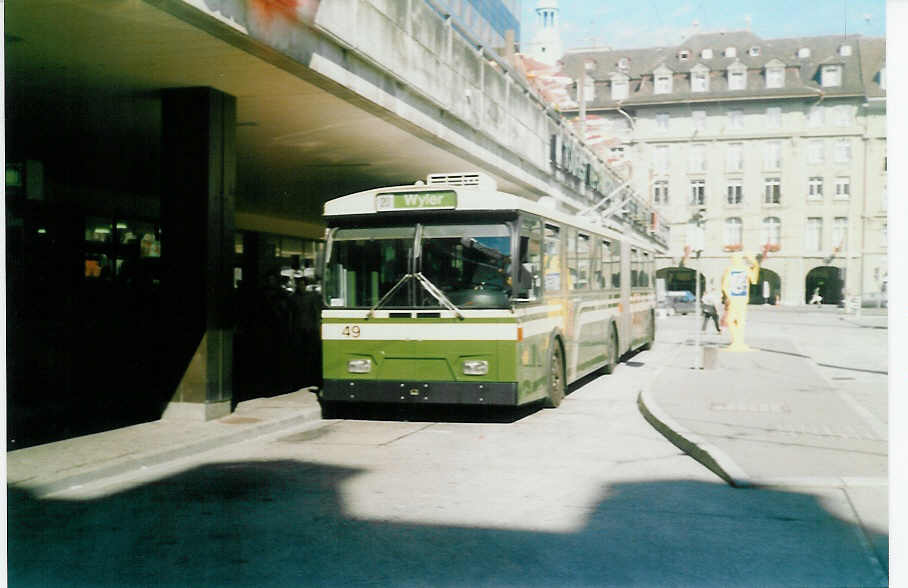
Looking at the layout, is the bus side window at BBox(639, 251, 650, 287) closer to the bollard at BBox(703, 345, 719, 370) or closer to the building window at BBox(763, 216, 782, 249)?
the bollard at BBox(703, 345, 719, 370)

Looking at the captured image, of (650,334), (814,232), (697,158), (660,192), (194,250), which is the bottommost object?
(650,334)

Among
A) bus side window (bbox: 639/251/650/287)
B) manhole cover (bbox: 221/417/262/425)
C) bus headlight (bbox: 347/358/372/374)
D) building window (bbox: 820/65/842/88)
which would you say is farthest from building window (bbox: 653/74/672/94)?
manhole cover (bbox: 221/417/262/425)

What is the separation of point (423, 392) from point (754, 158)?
26155 millimetres

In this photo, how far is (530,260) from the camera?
1102 cm

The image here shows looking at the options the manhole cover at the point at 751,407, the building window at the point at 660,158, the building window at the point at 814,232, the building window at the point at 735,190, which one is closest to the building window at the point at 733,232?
the building window at the point at 735,190

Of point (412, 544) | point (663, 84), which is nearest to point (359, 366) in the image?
point (412, 544)

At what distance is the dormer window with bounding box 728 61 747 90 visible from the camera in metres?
32.8

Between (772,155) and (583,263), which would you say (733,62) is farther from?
(583,263)

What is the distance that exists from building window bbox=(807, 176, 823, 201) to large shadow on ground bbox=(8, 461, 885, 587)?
24318mm

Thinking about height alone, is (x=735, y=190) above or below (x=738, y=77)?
below

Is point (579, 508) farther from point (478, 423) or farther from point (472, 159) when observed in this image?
point (472, 159)

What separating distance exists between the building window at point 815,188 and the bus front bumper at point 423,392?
21.2 m

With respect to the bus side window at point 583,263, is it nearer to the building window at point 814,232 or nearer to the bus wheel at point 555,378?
the bus wheel at point 555,378

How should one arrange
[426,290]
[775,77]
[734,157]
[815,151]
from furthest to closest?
[734,157] → [775,77] → [815,151] → [426,290]
